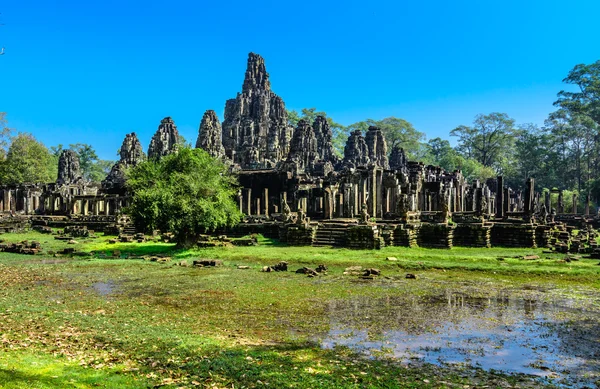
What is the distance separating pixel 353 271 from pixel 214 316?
7.96 meters

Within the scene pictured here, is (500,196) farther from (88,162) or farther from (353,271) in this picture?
(88,162)

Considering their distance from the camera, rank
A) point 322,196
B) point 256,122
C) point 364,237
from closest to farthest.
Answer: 1. point 364,237
2. point 322,196
3. point 256,122

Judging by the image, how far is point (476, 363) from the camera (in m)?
7.40

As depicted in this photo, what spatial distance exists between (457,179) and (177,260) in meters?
33.0

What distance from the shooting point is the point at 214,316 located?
10.6 metres

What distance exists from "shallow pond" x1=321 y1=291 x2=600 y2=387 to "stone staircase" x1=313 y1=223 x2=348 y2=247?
13508 millimetres

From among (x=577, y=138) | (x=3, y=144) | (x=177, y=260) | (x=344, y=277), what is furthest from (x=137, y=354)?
(x=577, y=138)

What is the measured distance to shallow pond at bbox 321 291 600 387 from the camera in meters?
7.46

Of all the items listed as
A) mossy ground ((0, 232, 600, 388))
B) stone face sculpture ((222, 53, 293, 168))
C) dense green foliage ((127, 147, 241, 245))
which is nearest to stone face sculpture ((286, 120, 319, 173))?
stone face sculpture ((222, 53, 293, 168))

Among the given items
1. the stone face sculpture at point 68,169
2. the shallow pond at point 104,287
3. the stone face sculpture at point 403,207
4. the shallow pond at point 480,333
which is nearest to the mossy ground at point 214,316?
the shallow pond at point 104,287

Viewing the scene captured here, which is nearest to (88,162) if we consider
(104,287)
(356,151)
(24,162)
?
(24,162)

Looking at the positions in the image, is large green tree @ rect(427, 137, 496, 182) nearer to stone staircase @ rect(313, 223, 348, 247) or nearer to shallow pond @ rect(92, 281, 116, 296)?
stone staircase @ rect(313, 223, 348, 247)

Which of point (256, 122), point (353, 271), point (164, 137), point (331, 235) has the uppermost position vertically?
point (256, 122)

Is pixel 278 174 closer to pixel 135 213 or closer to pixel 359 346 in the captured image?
pixel 135 213
